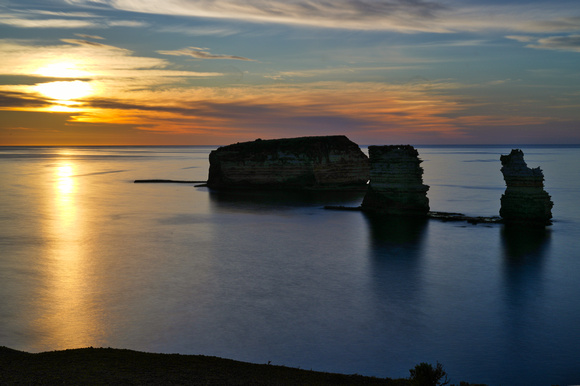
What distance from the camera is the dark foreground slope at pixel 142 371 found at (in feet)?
36.8

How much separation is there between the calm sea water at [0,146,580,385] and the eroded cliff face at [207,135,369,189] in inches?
942

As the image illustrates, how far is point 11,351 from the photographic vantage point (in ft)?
44.1

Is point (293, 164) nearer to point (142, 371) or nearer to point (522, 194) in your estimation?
point (522, 194)

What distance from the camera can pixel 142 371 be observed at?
469 inches

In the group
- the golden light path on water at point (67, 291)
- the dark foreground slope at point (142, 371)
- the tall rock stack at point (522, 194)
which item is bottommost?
the golden light path on water at point (67, 291)

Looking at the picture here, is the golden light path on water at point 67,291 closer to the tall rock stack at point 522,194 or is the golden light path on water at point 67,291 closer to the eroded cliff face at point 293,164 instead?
the tall rock stack at point 522,194

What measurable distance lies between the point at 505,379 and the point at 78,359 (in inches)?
424

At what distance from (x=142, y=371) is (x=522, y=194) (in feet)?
108

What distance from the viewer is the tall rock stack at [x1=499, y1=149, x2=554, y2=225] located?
1401 inches

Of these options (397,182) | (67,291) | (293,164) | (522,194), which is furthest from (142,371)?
(293,164)

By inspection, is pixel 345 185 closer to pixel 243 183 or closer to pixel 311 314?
pixel 243 183

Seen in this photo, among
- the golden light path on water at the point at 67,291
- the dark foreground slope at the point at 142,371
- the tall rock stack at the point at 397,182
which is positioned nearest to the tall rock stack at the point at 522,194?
the tall rock stack at the point at 397,182

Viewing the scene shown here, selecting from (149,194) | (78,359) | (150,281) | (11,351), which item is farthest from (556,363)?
(149,194)

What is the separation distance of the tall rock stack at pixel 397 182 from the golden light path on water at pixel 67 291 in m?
23.8
